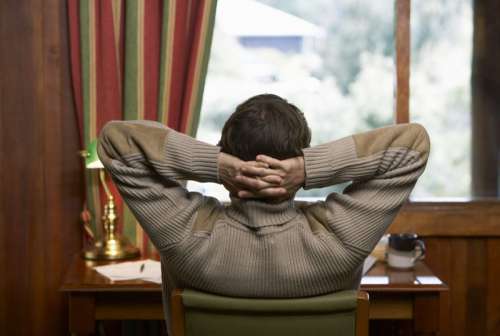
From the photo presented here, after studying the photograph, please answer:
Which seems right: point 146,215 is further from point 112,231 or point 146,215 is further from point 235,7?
point 235,7

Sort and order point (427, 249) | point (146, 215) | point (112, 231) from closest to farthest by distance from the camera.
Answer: point (146, 215) → point (112, 231) → point (427, 249)

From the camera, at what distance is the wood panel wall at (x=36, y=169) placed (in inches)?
106

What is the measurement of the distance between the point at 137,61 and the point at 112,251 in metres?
0.68

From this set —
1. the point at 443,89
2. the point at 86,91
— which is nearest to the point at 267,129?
the point at 86,91

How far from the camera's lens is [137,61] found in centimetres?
267

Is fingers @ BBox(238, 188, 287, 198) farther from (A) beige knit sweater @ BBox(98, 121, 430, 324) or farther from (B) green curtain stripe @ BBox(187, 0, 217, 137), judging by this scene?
(B) green curtain stripe @ BBox(187, 0, 217, 137)

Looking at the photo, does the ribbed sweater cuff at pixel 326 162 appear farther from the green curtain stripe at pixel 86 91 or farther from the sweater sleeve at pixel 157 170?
the green curtain stripe at pixel 86 91

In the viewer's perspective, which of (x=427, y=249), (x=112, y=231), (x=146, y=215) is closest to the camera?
(x=146, y=215)

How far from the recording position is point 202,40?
2.67 meters

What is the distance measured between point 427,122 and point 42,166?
4.86 ft

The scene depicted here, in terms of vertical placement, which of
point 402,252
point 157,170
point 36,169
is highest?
point 157,170

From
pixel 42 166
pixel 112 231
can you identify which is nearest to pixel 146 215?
pixel 112 231

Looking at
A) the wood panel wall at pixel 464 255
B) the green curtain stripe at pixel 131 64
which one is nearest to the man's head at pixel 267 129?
the green curtain stripe at pixel 131 64

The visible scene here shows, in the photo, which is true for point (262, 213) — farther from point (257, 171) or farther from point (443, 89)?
point (443, 89)
